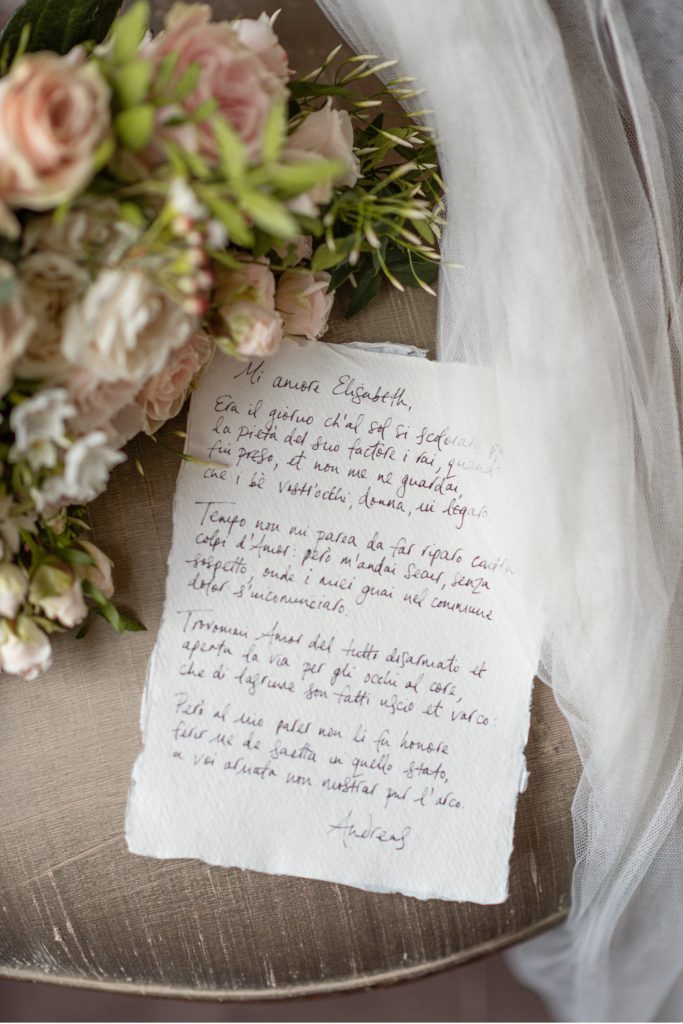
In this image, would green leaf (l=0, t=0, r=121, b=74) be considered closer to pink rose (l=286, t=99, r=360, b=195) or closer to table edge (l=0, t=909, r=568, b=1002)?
pink rose (l=286, t=99, r=360, b=195)

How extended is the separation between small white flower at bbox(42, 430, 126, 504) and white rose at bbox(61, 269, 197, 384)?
0.04 metres

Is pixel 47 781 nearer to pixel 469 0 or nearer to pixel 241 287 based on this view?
pixel 241 287

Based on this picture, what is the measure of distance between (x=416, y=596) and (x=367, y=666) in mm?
56

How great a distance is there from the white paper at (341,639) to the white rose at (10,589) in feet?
0.36

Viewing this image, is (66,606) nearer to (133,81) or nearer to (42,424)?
(42,424)

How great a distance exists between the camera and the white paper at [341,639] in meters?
0.53

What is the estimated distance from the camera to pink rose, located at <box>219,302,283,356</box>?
46 centimetres


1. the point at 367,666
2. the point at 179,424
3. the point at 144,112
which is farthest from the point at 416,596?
the point at 144,112

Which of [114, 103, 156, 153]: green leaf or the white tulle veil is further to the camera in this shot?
the white tulle veil

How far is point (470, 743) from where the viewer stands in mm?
530

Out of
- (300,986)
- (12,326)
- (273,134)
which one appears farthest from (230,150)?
(300,986)

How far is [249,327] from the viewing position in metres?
0.46

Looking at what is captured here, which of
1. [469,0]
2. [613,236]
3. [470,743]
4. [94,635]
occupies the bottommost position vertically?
[470,743]
